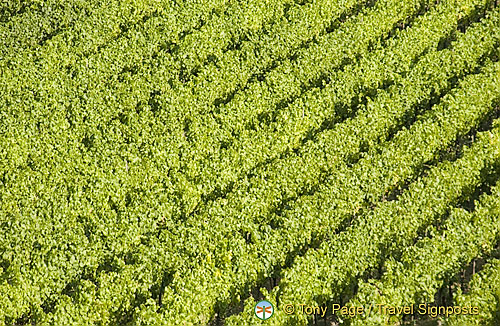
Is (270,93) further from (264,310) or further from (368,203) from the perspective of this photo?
(264,310)

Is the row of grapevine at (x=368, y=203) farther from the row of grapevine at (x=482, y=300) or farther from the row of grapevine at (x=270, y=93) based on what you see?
the row of grapevine at (x=270, y=93)

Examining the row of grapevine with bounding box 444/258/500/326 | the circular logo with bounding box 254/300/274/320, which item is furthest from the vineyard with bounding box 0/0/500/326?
the circular logo with bounding box 254/300/274/320

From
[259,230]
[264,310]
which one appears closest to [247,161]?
[259,230]

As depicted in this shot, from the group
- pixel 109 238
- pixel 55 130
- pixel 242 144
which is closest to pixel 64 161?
pixel 55 130

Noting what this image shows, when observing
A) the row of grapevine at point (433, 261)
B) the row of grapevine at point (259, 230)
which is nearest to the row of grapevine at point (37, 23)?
the row of grapevine at point (259, 230)

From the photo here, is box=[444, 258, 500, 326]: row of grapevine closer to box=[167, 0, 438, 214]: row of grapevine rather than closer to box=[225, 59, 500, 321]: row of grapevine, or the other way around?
box=[225, 59, 500, 321]: row of grapevine
